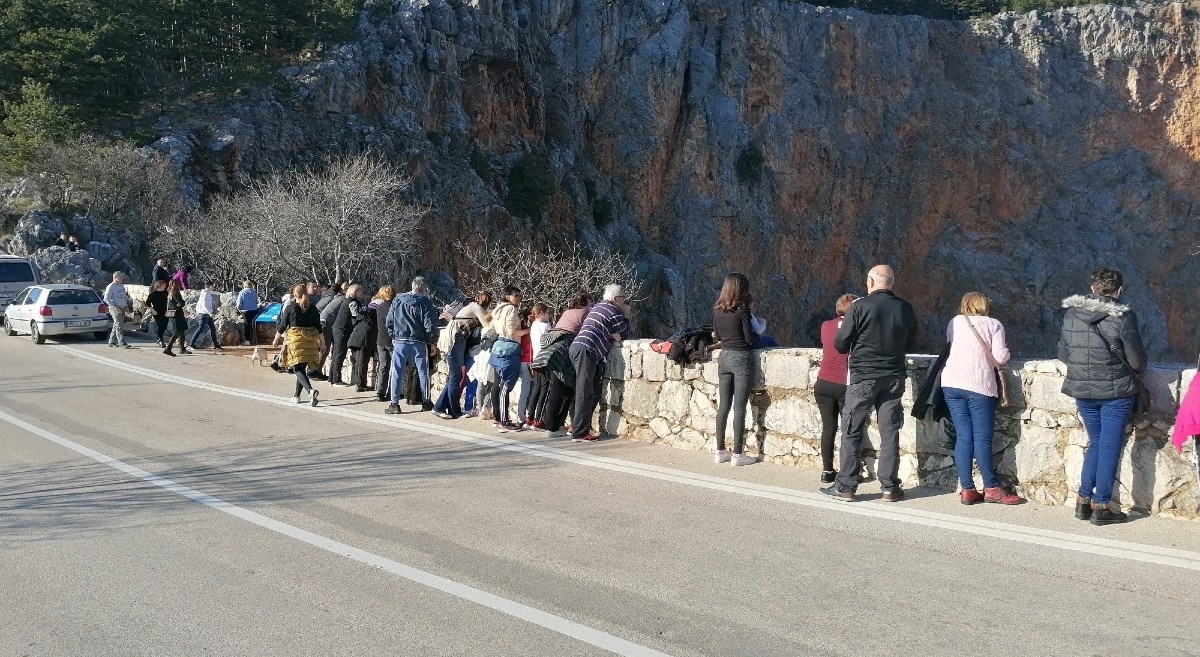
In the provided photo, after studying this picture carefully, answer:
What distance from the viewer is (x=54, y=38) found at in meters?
41.4

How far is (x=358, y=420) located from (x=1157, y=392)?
26.8ft

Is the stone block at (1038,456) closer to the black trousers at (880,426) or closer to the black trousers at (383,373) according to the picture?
the black trousers at (880,426)

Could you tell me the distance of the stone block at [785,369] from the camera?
8.70 m

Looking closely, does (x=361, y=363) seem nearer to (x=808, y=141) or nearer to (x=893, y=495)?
(x=893, y=495)

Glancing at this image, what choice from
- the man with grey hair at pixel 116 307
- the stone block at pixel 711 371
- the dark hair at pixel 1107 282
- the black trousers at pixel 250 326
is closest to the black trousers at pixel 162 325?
the man with grey hair at pixel 116 307

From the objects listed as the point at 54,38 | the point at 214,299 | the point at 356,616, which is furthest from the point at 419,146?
the point at 356,616

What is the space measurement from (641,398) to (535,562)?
4339mm

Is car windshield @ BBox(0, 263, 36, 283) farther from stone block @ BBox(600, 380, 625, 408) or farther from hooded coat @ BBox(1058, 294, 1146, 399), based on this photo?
hooded coat @ BBox(1058, 294, 1146, 399)

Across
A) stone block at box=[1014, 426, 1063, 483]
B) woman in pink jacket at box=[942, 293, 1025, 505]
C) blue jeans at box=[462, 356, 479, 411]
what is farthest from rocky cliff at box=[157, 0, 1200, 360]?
stone block at box=[1014, 426, 1063, 483]

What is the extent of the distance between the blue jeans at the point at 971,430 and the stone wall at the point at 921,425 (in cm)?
32

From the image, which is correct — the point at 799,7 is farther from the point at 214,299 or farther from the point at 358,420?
the point at 358,420

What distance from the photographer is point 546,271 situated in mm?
39719

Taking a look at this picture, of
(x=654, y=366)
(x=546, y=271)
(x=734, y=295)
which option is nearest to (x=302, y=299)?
(x=654, y=366)

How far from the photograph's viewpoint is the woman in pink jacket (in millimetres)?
7145
